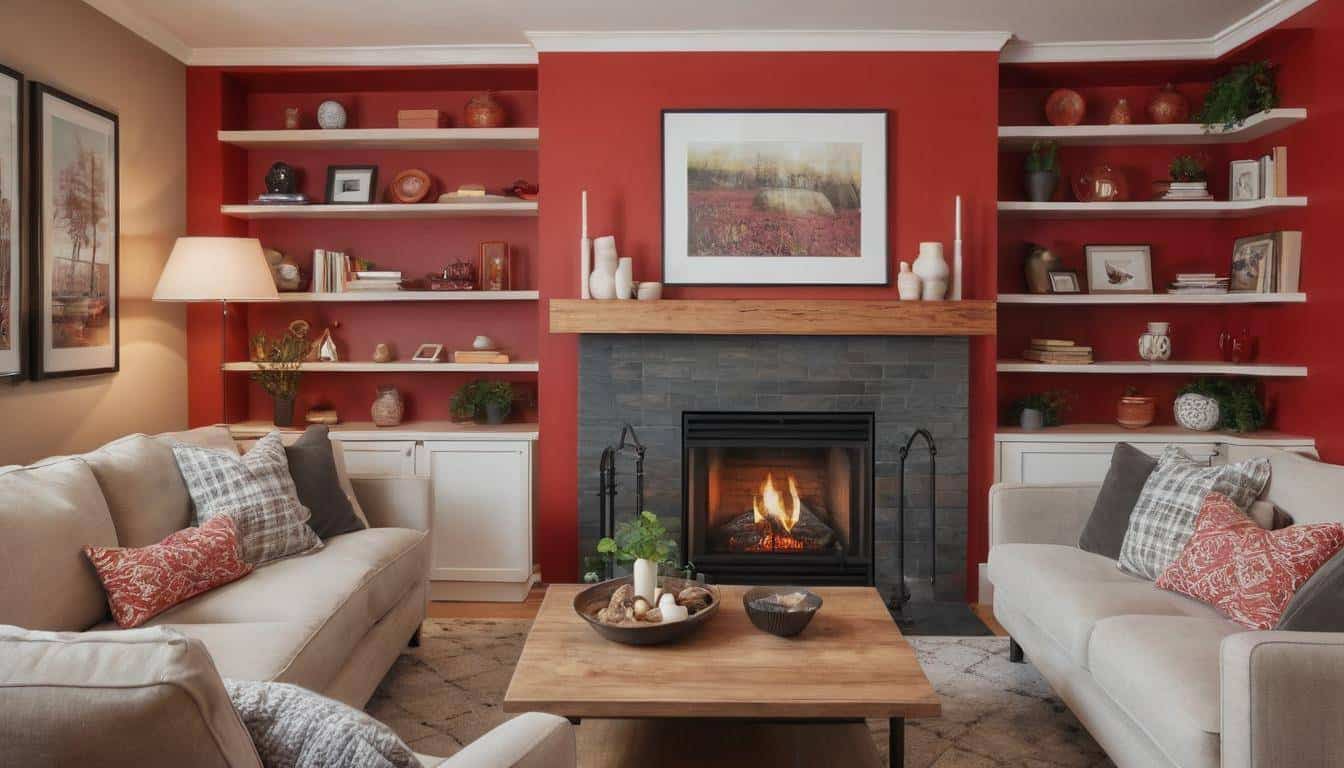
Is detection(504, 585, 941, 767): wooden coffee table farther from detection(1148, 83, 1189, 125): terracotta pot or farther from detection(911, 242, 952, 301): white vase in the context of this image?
detection(1148, 83, 1189, 125): terracotta pot

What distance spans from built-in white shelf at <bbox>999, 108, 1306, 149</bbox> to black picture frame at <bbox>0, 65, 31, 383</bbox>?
12.8 feet

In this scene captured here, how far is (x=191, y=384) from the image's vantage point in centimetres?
459

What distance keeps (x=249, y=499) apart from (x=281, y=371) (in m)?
1.67

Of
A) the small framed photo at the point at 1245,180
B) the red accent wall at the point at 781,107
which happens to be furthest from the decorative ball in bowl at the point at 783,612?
the small framed photo at the point at 1245,180

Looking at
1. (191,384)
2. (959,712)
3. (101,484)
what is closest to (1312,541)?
(959,712)

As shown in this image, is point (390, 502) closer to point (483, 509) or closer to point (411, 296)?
point (483, 509)

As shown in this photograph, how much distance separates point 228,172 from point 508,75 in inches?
56.9

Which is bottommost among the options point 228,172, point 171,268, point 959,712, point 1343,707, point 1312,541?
point 959,712

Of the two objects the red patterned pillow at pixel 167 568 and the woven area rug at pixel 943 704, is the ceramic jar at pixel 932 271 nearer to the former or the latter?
the woven area rug at pixel 943 704

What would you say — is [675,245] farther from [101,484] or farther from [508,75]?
[101,484]

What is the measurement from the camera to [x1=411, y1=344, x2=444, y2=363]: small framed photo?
4.73m

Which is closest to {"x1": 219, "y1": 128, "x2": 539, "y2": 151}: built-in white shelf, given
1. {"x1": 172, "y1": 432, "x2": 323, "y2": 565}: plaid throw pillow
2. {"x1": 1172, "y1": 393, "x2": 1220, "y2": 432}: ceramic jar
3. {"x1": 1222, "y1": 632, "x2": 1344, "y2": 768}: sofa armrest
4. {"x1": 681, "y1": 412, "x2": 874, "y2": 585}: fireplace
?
{"x1": 681, "y1": 412, "x2": 874, "y2": 585}: fireplace

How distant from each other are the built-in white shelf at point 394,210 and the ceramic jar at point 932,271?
1.80 metres

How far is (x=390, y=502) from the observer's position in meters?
3.71
